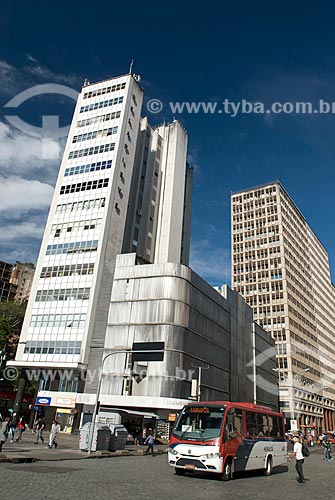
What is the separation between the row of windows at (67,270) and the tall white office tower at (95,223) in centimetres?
15

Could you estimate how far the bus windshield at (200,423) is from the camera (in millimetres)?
14835

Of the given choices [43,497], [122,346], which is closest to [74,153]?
[122,346]

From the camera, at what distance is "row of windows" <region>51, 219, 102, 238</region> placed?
56.8 m

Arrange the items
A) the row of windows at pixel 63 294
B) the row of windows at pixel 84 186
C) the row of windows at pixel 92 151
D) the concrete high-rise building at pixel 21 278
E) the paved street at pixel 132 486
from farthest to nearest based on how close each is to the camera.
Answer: the concrete high-rise building at pixel 21 278 < the row of windows at pixel 92 151 < the row of windows at pixel 84 186 < the row of windows at pixel 63 294 < the paved street at pixel 132 486

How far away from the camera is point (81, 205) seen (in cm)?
5888

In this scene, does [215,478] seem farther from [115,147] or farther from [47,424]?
[115,147]

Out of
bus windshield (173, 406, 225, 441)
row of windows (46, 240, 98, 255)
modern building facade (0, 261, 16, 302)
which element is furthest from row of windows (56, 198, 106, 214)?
modern building facade (0, 261, 16, 302)

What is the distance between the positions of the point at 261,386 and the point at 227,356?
1625cm

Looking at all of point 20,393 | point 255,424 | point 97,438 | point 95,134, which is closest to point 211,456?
point 255,424

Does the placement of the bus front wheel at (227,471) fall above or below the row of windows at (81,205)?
below

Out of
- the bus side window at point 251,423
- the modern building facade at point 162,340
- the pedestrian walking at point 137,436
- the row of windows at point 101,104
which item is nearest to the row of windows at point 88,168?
the row of windows at point 101,104

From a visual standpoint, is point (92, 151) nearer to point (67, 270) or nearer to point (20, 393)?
point (67, 270)

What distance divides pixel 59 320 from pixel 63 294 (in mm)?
3640

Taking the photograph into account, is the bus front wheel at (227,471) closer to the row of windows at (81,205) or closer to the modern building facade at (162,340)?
the modern building facade at (162,340)
